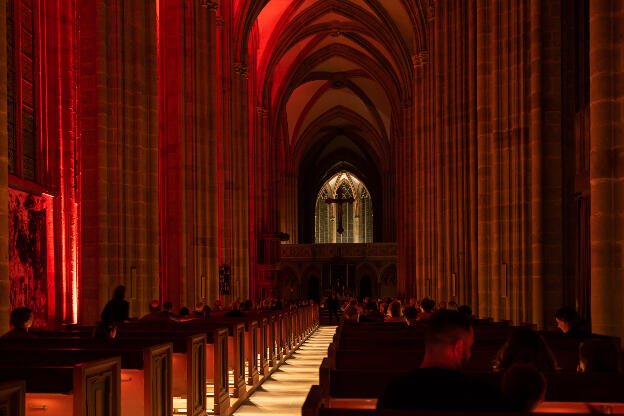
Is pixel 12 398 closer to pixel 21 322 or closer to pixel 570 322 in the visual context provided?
pixel 21 322

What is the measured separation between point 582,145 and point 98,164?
9.25 metres

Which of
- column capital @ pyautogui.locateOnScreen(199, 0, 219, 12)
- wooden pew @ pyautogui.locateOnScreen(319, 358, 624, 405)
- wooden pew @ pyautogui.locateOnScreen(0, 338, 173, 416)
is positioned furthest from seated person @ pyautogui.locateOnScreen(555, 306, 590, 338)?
column capital @ pyautogui.locateOnScreen(199, 0, 219, 12)

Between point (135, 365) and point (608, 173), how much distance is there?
205 inches

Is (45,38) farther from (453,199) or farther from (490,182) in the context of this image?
(453,199)

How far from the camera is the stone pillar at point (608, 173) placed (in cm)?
773

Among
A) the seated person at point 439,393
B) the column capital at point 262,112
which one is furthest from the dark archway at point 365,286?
the seated person at point 439,393

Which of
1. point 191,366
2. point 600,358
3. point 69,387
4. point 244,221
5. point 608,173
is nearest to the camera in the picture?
point 600,358

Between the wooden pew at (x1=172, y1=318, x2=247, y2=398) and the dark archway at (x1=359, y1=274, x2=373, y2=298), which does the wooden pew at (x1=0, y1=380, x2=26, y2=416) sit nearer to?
the wooden pew at (x1=172, y1=318, x2=247, y2=398)

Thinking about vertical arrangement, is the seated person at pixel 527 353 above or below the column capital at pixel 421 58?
below

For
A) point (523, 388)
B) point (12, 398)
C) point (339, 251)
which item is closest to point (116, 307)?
point (12, 398)

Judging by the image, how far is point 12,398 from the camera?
393 cm

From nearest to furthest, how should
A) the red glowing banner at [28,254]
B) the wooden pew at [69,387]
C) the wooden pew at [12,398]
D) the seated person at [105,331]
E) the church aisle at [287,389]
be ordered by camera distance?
the wooden pew at [12,398] → the wooden pew at [69,387] → the seated person at [105,331] → the church aisle at [287,389] → the red glowing banner at [28,254]

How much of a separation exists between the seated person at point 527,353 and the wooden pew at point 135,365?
291 cm

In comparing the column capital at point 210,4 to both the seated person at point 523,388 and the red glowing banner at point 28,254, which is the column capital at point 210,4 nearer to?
the red glowing banner at point 28,254
